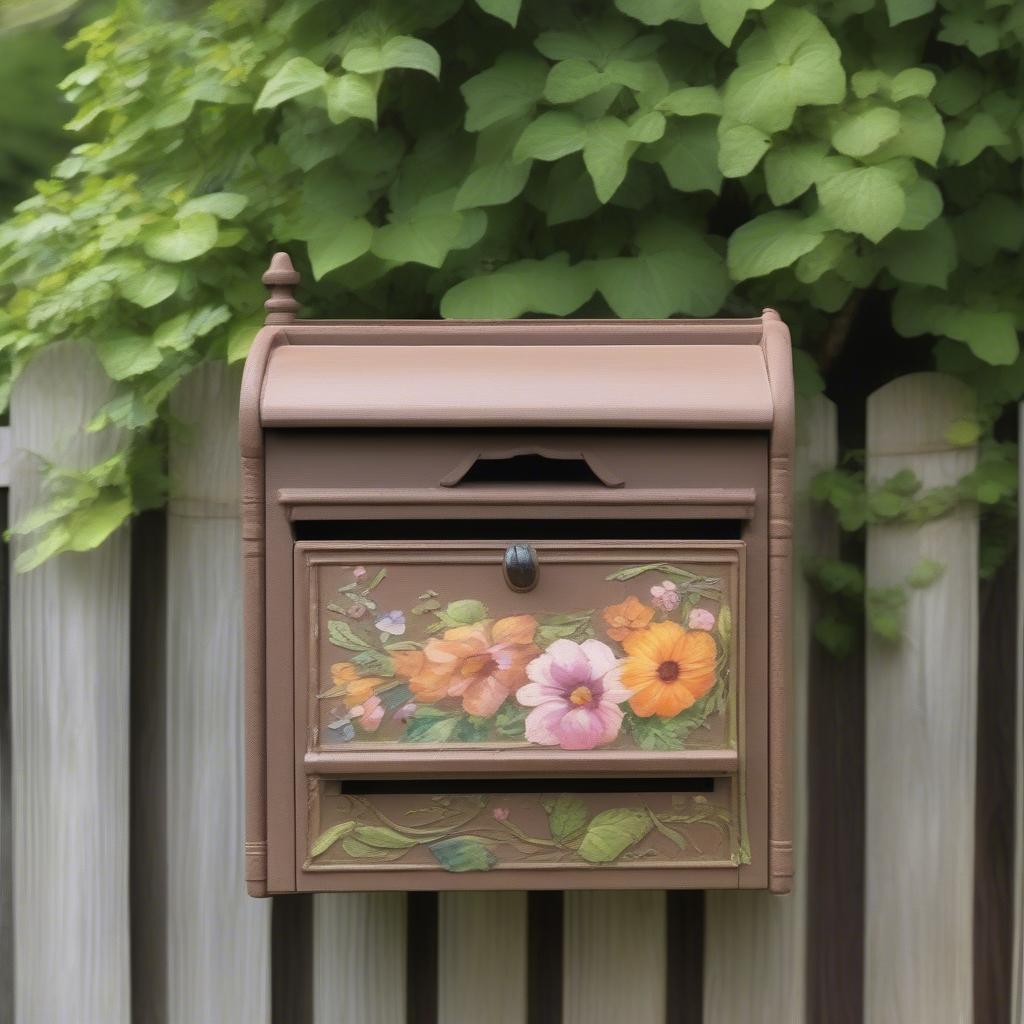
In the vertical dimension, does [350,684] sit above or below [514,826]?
above

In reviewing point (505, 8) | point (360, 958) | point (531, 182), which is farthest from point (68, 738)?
point (505, 8)

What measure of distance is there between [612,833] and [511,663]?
0.84ft

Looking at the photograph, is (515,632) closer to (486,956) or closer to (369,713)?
(369,713)

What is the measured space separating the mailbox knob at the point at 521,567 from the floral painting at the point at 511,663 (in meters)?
0.04

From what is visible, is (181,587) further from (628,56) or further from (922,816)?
(922,816)

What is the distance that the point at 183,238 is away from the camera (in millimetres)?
2119

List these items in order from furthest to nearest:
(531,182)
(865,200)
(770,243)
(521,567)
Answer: (531,182)
(770,243)
(865,200)
(521,567)

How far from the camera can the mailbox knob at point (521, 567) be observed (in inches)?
68.2

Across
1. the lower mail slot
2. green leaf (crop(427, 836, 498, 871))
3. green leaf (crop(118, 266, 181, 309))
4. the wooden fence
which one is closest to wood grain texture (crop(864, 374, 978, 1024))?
the wooden fence

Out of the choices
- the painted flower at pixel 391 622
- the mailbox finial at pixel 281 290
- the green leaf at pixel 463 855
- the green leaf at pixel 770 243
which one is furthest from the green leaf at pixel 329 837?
the green leaf at pixel 770 243

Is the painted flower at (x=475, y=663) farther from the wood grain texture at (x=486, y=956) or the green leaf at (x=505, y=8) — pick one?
the green leaf at (x=505, y=8)

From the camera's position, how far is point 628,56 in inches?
84.0

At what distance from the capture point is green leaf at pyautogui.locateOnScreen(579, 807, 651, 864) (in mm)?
1797

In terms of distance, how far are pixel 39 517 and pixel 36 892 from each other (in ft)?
1.96
